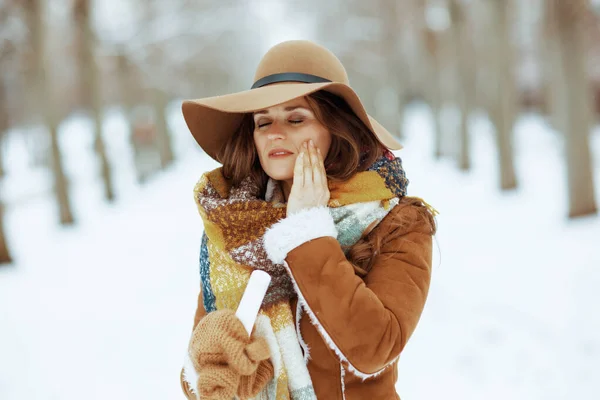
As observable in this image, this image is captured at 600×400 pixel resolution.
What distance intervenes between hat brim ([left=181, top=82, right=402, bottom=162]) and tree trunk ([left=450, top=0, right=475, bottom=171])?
9.81 meters

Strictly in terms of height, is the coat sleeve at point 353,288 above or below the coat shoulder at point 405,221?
below

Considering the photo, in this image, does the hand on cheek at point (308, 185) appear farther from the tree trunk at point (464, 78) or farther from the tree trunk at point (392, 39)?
the tree trunk at point (392, 39)

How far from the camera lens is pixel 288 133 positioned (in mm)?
1354

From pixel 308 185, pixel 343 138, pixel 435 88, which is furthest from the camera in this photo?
pixel 435 88

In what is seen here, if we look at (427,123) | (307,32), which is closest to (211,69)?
(307,32)

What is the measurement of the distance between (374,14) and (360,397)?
17.0 m

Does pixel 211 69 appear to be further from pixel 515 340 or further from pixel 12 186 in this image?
pixel 515 340

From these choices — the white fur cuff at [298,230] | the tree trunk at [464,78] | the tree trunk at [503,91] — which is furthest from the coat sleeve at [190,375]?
the tree trunk at [464,78]

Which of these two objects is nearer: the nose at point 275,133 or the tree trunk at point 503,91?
the nose at point 275,133

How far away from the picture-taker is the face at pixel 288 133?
1.35 m

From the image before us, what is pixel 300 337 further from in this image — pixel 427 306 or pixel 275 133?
pixel 427 306

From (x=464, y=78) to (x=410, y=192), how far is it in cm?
383

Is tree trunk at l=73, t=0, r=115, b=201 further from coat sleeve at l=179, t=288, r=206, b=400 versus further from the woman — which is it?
coat sleeve at l=179, t=288, r=206, b=400

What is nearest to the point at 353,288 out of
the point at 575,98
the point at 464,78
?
the point at 575,98
